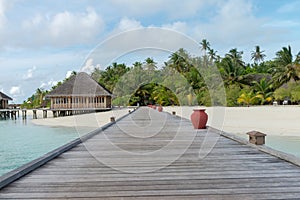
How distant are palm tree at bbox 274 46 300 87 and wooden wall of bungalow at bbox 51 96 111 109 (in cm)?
1940

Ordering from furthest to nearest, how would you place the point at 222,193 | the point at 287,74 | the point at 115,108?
1. the point at 287,74
2. the point at 115,108
3. the point at 222,193

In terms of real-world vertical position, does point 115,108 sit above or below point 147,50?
below

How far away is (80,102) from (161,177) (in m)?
32.7

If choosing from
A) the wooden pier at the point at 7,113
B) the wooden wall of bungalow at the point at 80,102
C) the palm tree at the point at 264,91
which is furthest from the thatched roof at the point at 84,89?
the palm tree at the point at 264,91

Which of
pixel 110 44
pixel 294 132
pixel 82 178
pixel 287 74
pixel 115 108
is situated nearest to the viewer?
pixel 82 178

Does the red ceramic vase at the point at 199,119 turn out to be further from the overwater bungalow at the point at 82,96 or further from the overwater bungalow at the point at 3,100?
the overwater bungalow at the point at 3,100

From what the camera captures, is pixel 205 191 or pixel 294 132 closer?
pixel 205 191

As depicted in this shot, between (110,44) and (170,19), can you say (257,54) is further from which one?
(110,44)

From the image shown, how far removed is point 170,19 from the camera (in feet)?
43.5

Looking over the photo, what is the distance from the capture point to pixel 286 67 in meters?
35.6

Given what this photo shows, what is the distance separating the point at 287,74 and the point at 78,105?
23.0 meters

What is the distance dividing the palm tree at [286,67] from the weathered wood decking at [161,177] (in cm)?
3309

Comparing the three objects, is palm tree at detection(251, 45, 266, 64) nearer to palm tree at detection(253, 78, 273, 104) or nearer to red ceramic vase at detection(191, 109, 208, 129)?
palm tree at detection(253, 78, 273, 104)

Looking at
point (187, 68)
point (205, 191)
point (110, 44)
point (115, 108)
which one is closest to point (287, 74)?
point (187, 68)
